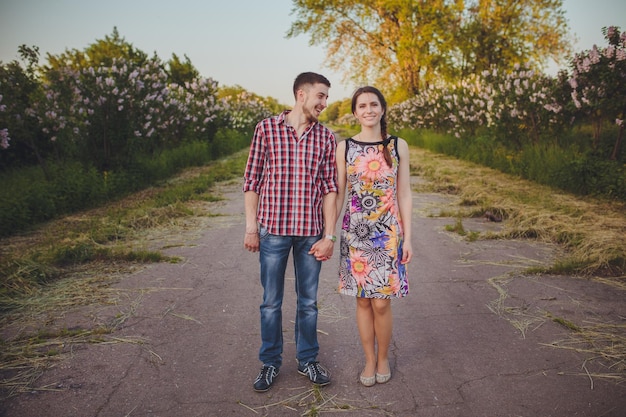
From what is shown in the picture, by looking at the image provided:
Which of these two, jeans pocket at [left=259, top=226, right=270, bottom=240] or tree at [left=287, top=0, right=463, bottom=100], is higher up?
tree at [left=287, top=0, right=463, bottom=100]

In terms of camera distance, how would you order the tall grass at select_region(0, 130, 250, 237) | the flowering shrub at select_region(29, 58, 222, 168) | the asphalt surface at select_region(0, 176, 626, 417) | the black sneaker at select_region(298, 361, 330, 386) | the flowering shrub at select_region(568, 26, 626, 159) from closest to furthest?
the asphalt surface at select_region(0, 176, 626, 417) → the black sneaker at select_region(298, 361, 330, 386) → the tall grass at select_region(0, 130, 250, 237) → the flowering shrub at select_region(568, 26, 626, 159) → the flowering shrub at select_region(29, 58, 222, 168)

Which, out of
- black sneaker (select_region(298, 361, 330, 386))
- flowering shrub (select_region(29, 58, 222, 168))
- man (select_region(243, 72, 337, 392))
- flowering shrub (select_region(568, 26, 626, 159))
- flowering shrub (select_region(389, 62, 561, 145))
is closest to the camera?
man (select_region(243, 72, 337, 392))

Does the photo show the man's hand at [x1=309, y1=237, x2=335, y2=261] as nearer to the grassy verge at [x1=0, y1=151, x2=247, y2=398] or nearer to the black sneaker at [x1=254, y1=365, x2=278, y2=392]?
the black sneaker at [x1=254, y1=365, x2=278, y2=392]

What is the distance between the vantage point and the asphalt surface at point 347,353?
2377 mm

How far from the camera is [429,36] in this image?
24109mm

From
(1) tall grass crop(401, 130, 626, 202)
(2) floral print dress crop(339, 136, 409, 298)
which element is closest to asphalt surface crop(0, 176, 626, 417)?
(2) floral print dress crop(339, 136, 409, 298)

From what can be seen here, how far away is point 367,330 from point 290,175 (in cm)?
105

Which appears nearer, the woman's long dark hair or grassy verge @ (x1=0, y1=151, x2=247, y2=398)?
the woman's long dark hair

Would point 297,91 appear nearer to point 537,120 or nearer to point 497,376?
point 497,376

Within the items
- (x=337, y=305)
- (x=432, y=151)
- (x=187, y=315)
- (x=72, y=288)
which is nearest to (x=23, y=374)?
(x=187, y=315)

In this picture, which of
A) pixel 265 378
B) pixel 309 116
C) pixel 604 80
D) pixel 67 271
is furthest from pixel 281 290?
pixel 604 80

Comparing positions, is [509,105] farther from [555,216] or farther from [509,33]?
[509,33]

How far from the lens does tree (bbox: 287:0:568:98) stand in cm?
2172

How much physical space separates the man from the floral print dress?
12 cm
